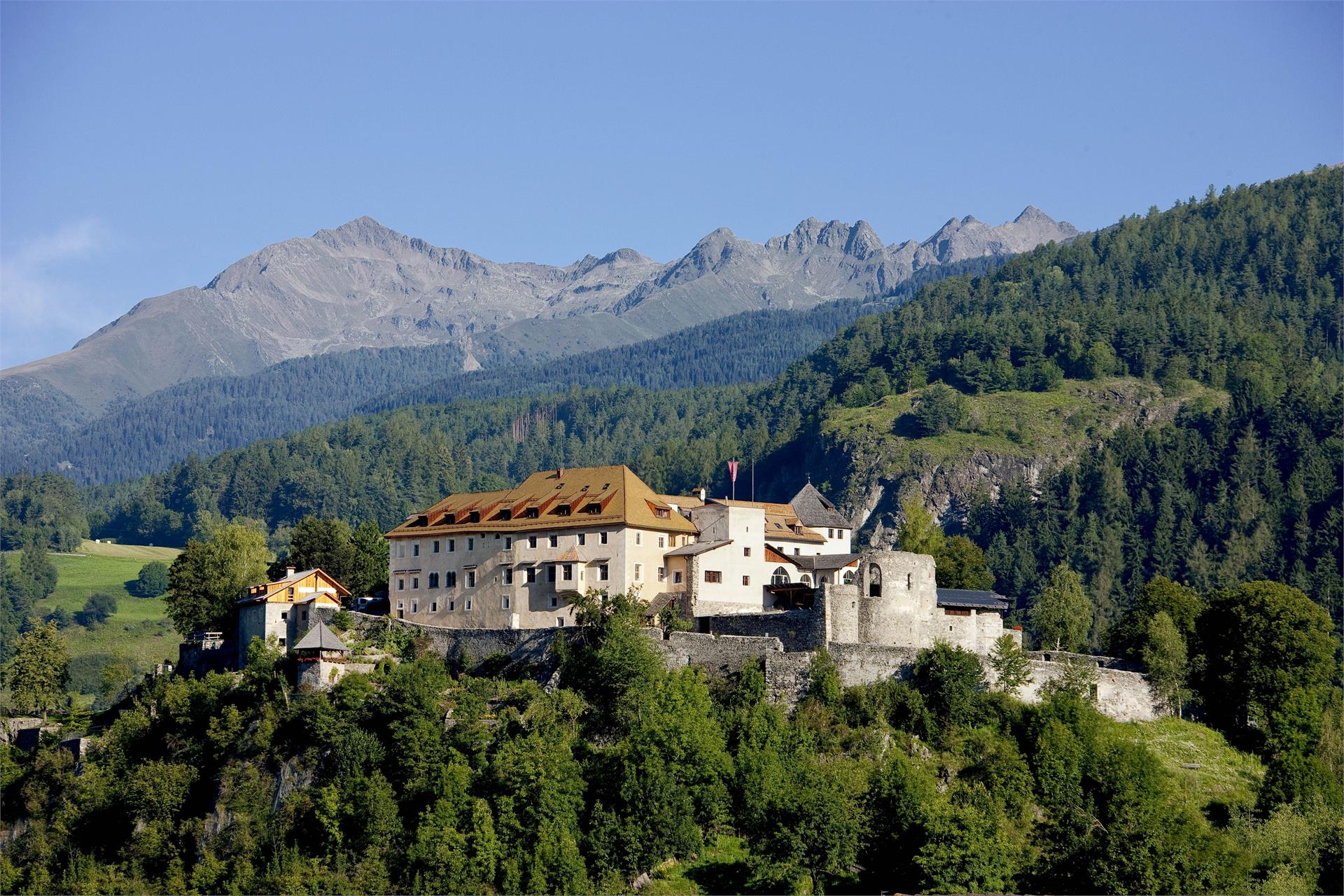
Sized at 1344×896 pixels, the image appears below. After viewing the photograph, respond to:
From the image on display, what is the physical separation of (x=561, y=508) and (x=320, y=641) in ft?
50.5

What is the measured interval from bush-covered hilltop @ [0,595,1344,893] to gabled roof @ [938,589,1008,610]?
26.8 ft

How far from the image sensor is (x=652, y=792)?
74250 millimetres

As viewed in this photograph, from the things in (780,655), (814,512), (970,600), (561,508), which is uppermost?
(814,512)

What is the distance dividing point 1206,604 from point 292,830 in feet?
165

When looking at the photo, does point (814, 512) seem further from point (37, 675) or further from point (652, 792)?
point (37, 675)

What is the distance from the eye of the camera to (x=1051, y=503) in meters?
200

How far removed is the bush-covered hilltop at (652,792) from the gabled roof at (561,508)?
24.7ft

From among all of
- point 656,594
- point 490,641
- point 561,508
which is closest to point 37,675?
point 490,641

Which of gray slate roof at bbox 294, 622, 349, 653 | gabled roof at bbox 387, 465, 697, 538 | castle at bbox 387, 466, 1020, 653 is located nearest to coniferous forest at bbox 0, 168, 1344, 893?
gray slate roof at bbox 294, 622, 349, 653

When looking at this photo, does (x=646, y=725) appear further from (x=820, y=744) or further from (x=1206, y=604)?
(x=1206, y=604)

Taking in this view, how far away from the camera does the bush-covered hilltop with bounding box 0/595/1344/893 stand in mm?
71000

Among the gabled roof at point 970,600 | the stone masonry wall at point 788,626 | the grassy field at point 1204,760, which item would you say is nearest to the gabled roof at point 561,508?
the stone masonry wall at point 788,626

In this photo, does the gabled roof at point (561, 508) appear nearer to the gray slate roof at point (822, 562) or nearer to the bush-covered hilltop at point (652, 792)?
the gray slate roof at point (822, 562)

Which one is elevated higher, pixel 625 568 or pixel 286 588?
pixel 625 568
